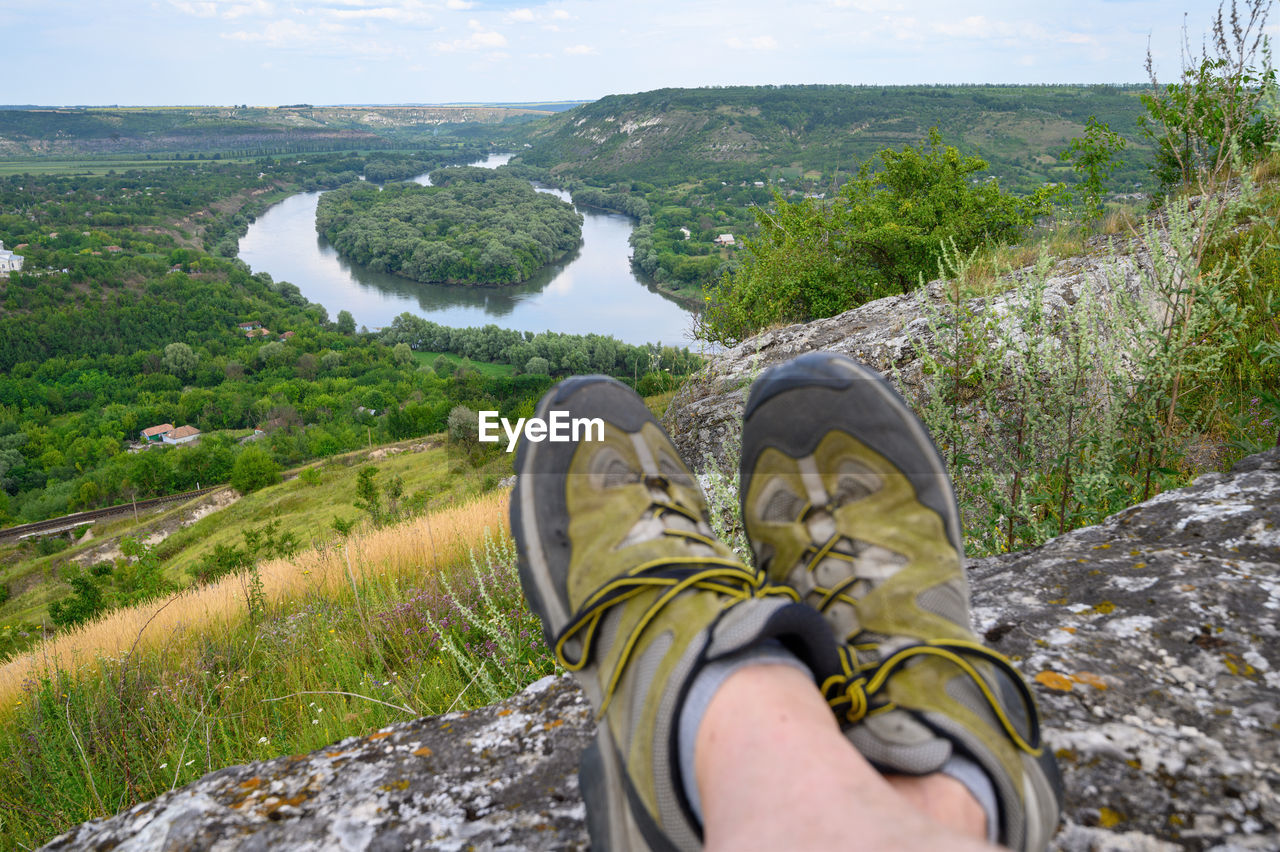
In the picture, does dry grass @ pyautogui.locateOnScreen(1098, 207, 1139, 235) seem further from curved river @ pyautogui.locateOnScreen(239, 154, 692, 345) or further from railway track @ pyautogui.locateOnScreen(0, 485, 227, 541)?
railway track @ pyautogui.locateOnScreen(0, 485, 227, 541)

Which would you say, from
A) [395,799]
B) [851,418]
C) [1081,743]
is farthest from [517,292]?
Answer: [1081,743]

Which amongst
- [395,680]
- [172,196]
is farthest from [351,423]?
[172,196]

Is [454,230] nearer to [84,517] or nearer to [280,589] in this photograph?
[84,517]

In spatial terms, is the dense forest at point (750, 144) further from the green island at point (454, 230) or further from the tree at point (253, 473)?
the tree at point (253, 473)

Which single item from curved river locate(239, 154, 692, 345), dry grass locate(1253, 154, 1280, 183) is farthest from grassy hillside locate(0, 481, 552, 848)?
curved river locate(239, 154, 692, 345)

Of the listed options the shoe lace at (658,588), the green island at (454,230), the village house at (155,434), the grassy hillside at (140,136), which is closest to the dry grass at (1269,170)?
the shoe lace at (658,588)

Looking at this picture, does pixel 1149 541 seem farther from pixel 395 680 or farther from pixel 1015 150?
pixel 1015 150
